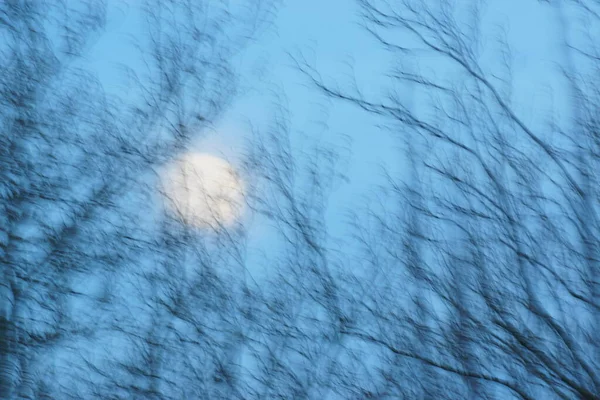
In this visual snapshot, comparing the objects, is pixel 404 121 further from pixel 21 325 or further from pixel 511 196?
pixel 21 325

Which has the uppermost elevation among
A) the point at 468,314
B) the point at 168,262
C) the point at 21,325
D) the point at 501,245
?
the point at 501,245

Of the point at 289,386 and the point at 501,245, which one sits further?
the point at 289,386

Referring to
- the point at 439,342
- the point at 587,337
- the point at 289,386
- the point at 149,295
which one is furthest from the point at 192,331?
the point at 587,337

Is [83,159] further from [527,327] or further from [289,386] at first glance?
[527,327]

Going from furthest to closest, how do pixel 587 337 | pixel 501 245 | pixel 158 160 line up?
pixel 158 160 < pixel 501 245 < pixel 587 337

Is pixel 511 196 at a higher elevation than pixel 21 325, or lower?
higher

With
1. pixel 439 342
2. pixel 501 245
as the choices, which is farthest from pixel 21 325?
pixel 501 245

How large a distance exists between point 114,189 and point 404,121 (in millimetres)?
2214

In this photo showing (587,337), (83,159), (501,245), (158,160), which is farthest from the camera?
(158,160)

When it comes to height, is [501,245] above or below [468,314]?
above

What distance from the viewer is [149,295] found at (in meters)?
6.30

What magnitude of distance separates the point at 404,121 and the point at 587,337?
2.13 m

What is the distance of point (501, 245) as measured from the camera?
5754mm

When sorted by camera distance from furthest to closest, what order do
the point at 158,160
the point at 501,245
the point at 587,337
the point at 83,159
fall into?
the point at 158,160 < the point at 83,159 < the point at 501,245 < the point at 587,337
